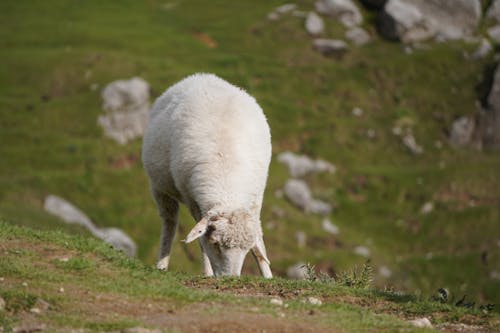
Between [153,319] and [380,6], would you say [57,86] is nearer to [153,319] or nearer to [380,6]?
[380,6]

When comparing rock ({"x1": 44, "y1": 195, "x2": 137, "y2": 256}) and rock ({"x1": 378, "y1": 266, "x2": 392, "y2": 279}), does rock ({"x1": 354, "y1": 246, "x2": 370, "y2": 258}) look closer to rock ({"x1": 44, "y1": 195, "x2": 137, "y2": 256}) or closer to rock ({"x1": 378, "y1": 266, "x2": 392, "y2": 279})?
rock ({"x1": 378, "y1": 266, "x2": 392, "y2": 279})

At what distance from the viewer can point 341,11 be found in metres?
76.7

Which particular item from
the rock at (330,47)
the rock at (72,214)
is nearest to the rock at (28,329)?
the rock at (72,214)

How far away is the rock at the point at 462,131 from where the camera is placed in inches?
2576

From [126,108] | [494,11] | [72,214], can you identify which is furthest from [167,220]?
[494,11]

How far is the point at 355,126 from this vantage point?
61844mm

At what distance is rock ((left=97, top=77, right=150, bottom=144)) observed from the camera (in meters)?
55.0

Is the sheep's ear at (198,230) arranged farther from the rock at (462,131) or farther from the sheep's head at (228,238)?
the rock at (462,131)

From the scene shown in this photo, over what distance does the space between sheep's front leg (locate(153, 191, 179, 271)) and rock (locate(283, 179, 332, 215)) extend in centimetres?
3630

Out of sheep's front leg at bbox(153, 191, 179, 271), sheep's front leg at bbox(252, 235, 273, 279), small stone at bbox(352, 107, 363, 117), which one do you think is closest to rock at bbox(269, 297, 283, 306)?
sheep's front leg at bbox(252, 235, 273, 279)

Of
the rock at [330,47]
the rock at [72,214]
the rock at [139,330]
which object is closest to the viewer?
the rock at [139,330]

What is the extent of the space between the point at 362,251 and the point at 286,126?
13.0 meters

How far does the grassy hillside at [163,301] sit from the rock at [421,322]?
0.55 feet

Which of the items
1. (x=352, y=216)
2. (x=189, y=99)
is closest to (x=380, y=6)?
(x=352, y=216)
